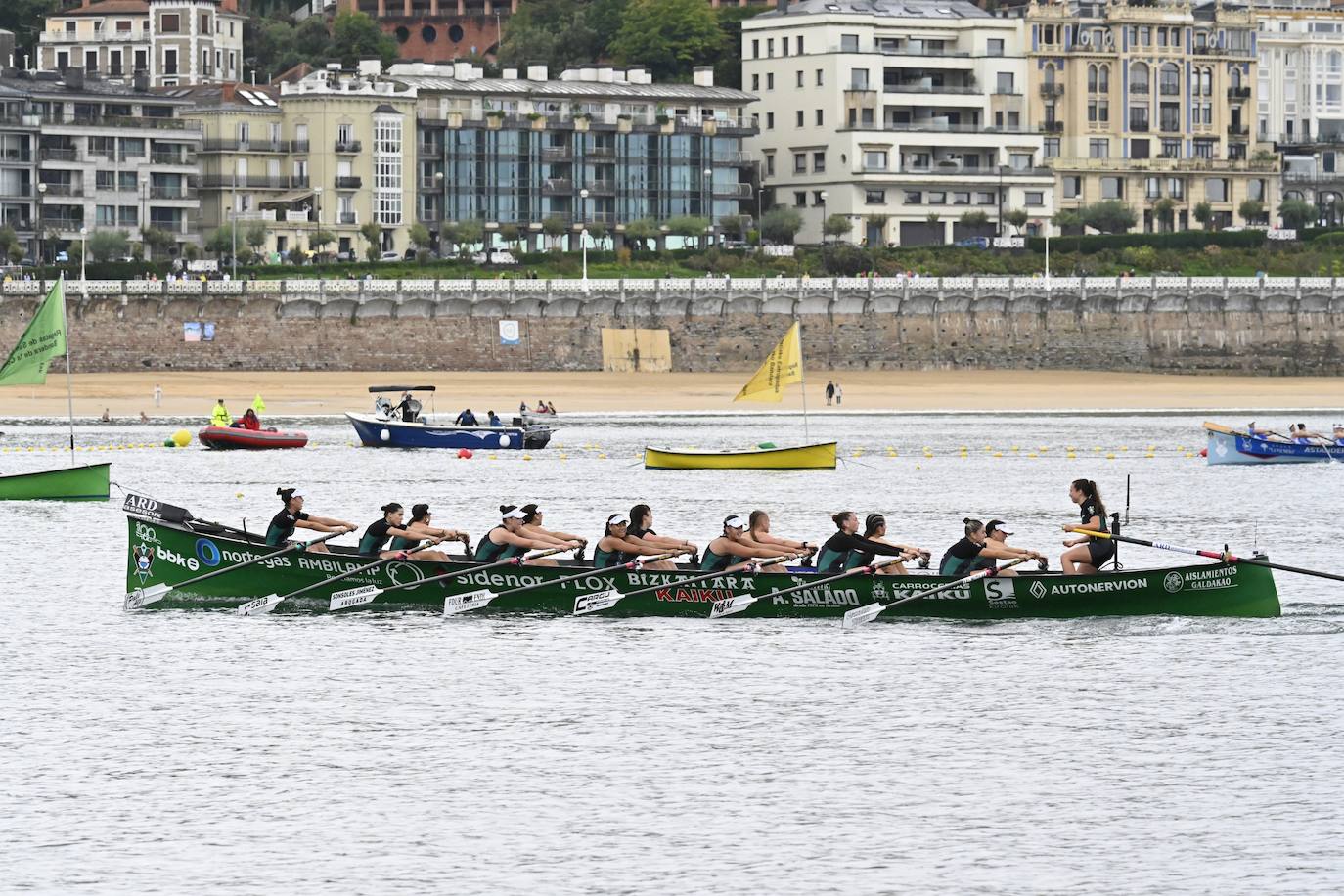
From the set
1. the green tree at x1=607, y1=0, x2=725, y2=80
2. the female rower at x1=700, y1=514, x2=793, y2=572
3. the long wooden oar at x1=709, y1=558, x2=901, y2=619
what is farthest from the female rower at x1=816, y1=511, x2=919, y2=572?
the green tree at x1=607, y1=0, x2=725, y2=80

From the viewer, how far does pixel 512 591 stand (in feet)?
139

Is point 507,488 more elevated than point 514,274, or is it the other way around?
point 514,274

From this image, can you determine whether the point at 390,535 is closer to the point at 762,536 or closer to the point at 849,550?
the point at 762,536

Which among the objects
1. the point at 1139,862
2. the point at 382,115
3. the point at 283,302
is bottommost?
the point at 1139,862

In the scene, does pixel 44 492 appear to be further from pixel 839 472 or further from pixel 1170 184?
pixel 1170 184

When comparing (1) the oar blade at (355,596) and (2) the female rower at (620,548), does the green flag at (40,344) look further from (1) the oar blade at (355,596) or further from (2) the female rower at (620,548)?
(2) the female rower at (620,548)

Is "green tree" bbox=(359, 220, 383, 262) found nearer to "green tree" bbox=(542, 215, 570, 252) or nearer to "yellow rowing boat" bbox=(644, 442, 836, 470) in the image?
"green tree" bbox=(542, 215, 570, 252)

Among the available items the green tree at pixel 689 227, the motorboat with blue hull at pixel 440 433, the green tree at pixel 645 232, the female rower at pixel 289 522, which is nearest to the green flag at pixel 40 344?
the female rower at pixel 289 522

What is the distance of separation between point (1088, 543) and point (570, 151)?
12372 cm

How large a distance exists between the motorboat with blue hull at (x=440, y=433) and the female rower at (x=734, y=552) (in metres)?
45.8

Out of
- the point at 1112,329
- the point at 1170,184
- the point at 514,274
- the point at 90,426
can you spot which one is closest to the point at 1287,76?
the point at 1170,184

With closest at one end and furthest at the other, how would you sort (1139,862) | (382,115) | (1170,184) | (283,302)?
(1139,862)
(283,302)
(382,115)
(1170,184)

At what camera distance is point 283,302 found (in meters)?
127

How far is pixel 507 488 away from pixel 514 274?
67.3 m
